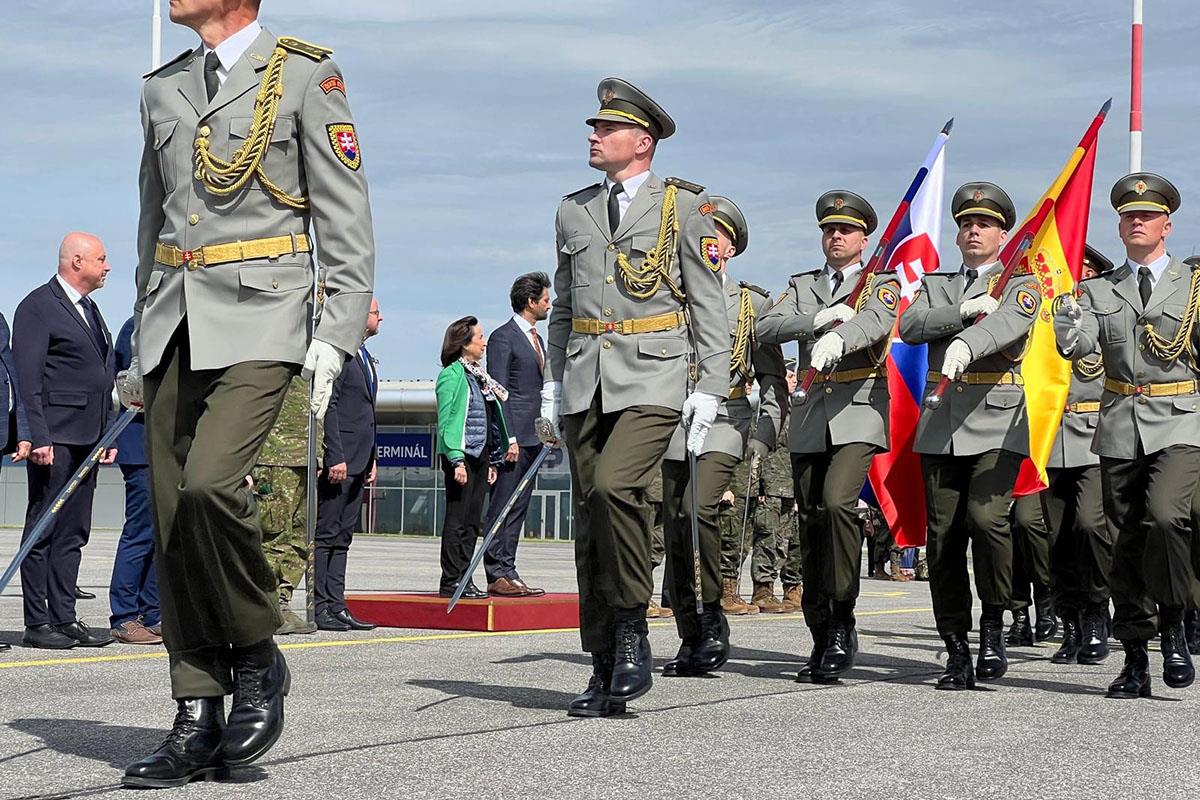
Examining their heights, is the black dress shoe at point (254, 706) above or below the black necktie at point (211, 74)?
below

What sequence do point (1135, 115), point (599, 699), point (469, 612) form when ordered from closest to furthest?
point (599, 699), point (469, 612), point (1135, 115)

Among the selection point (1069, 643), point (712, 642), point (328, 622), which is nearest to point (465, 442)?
point (328, 622)

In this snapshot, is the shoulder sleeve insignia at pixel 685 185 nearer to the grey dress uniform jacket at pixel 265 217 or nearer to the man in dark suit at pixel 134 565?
the grey dress uniform jacket at pixel 265 217

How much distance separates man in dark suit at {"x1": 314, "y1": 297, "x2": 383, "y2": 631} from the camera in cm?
1019

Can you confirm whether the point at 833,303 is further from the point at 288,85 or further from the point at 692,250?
the point at 288,85

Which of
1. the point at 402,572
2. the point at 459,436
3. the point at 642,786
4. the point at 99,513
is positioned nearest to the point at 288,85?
the point at 642,786

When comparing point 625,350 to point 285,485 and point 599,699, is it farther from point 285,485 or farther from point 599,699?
point 285,485

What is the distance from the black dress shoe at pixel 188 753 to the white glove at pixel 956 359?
3.90m

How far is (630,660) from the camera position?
250 inches

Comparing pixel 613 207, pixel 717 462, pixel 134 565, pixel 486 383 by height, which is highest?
pixel 613 207

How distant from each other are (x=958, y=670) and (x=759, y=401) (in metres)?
2.39

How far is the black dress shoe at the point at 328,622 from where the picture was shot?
32.8 ft

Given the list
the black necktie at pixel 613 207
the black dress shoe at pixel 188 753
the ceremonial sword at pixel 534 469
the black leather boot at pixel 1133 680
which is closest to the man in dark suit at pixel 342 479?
the ceremonial sword at pixel 534 469

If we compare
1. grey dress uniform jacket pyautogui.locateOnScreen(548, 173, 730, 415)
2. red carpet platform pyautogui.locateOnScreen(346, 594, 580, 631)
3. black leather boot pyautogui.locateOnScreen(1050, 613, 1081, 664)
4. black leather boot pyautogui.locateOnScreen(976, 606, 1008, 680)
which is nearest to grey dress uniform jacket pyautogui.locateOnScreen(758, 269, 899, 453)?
black leather boot pyautogui.locateOnScreen(976, 606, 1008, 680)
